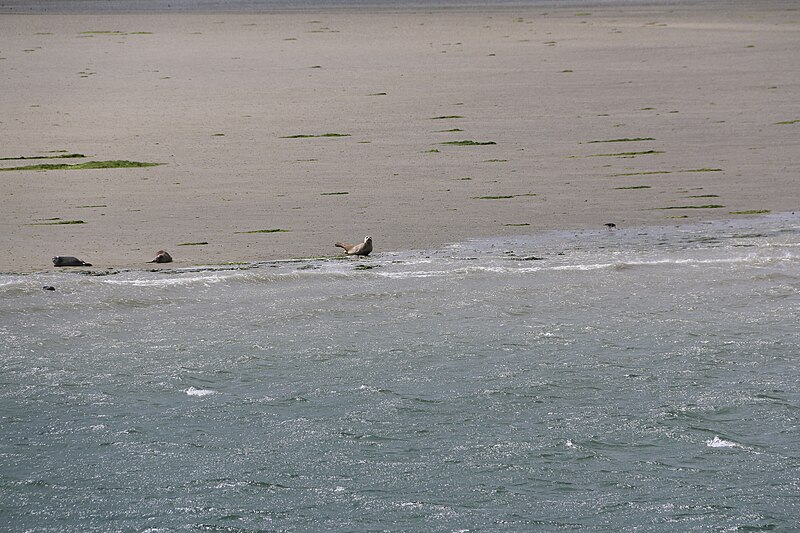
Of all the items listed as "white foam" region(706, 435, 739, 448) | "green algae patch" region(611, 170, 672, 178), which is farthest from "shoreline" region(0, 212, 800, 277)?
"white foam" region(706, 435, 739, 448)

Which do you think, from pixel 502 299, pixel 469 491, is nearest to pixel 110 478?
pixel 469 491

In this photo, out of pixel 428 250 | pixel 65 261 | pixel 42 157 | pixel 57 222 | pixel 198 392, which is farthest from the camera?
pixel 42 157

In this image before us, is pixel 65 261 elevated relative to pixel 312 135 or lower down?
lower down

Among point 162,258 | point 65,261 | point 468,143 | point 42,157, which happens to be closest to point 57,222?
point 65,261

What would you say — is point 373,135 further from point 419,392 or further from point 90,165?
point 419,392

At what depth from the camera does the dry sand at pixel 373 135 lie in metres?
10.2

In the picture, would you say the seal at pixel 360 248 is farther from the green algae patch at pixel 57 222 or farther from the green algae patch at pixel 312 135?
the green algae patch at pixel 312 135

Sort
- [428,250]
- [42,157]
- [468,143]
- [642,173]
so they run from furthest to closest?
[468,143] → [42,157] → [642,173] → [428,250]

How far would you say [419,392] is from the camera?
671cm

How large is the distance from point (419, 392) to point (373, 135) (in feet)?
23.9

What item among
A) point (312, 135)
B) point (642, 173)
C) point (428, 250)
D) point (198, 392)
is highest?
point (312, 135)

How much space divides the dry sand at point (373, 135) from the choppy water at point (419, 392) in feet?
3.11

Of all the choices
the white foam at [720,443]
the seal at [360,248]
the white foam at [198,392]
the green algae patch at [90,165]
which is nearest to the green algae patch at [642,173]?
the seal at [360,248]

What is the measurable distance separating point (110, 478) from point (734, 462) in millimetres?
3024
